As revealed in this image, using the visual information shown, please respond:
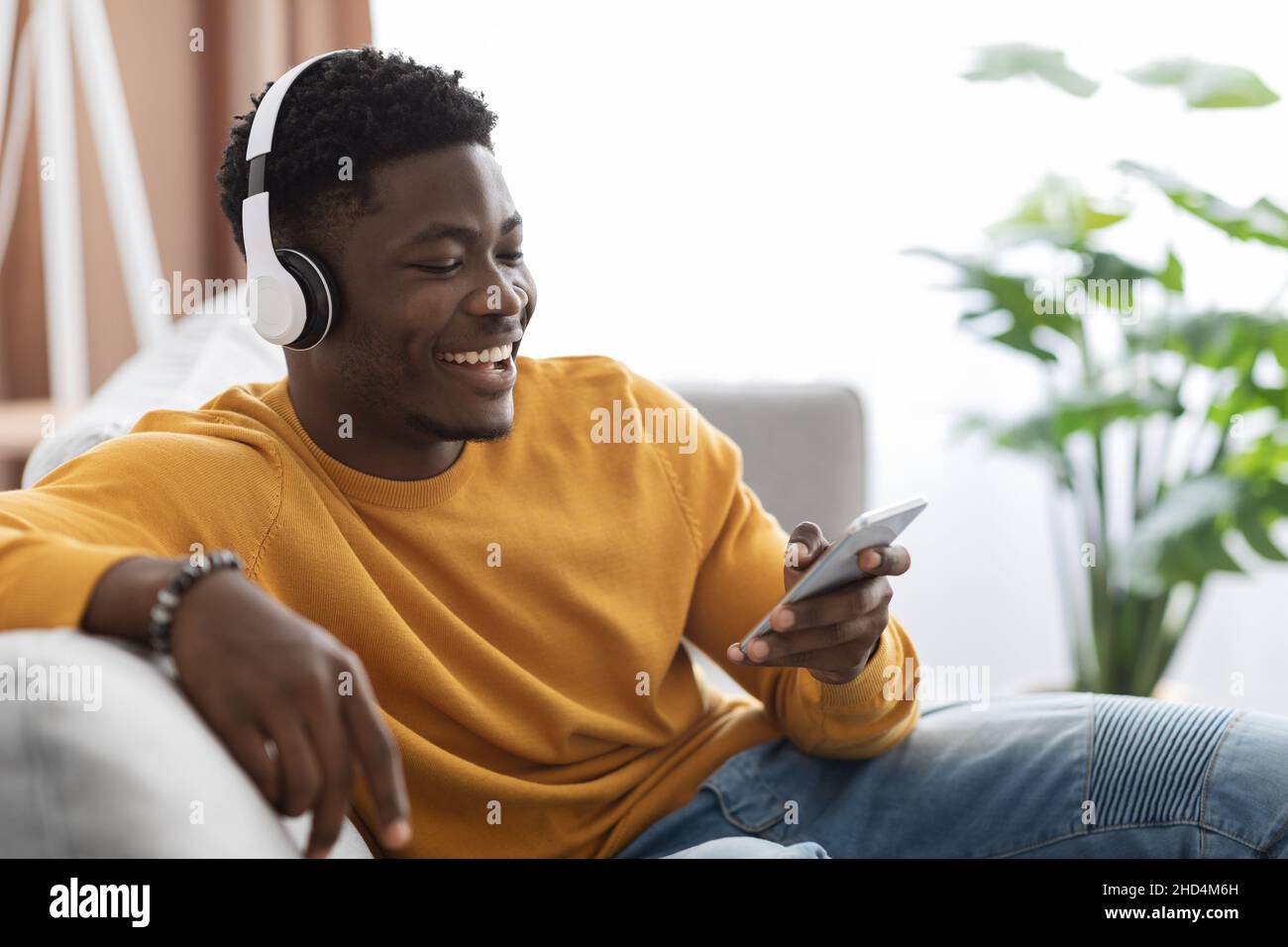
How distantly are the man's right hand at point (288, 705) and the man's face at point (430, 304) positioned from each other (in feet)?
1.13

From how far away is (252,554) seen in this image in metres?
0.83

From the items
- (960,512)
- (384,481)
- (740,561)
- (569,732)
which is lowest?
(960,512)

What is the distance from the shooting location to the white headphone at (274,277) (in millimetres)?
860

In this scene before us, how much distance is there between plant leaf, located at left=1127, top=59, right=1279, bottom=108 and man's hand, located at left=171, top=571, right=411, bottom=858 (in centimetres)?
166

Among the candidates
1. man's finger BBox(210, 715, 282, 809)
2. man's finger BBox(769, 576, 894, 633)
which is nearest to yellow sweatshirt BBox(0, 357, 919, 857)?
man's finger BBox(769, 576, 894, 633)

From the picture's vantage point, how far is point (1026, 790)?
0.92 meters

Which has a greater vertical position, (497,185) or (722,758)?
(497,185)

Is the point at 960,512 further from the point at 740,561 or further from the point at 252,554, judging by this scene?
the point at 252,554

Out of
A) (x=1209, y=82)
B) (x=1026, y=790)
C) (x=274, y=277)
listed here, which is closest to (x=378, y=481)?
(x=274, y=277)
